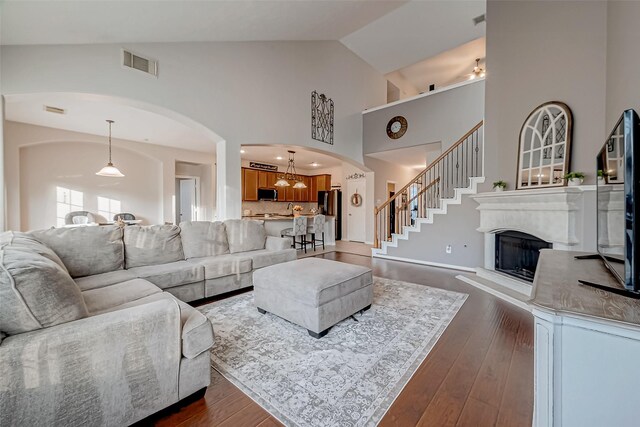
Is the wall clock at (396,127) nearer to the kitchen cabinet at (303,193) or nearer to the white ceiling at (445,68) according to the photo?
the white ceiling at (445,68)

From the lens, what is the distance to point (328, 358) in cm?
193

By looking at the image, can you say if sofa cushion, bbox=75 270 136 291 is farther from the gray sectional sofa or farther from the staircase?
the staircase

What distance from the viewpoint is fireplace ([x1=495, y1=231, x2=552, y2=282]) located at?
346cm

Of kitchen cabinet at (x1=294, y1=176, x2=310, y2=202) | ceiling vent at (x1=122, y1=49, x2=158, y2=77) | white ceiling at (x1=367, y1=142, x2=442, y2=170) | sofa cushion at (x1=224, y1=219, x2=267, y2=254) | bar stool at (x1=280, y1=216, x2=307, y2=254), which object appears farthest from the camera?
kitchen cabinet at (x1=294, y1=176, x2=310, y2=202)

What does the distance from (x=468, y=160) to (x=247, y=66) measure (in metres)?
4.56

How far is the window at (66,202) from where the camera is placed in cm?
540

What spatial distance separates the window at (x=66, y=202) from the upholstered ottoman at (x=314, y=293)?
18.3 ft

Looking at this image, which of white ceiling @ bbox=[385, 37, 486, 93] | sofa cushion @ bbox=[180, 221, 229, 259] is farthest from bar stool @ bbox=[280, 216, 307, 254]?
white ceiling @ bbox=[385, 37, 486, 93]

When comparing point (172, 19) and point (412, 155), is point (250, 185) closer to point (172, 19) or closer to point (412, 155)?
point (412, 155)

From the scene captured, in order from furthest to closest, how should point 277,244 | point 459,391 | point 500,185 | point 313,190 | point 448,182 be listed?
point 313,190 → point 448,182 → point 277,244 → point 500,185 → point 459,391

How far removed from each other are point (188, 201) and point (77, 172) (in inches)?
116

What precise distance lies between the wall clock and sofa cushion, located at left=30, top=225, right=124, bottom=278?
587 centimetres

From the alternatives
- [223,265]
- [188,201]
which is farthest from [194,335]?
[188,201]

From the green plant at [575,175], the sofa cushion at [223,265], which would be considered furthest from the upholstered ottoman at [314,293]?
the green plant at [575,175]
